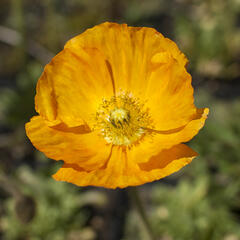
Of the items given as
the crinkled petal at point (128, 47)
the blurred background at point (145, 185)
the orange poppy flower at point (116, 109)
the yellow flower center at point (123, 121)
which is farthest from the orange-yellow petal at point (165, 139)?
the blurred background at point (145, 185)

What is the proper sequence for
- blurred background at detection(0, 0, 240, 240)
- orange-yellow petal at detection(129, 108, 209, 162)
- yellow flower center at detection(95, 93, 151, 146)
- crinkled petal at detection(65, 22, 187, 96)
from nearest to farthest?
1. orange-yellow petal at detection(129, 108, 209, 162)
2. crinkled petal at detection(65, 22, 187, 96)
3. yellow flower center at detection(95, 93, 151, 146)
4. blurred background at detection(0, 0, 240, 240)

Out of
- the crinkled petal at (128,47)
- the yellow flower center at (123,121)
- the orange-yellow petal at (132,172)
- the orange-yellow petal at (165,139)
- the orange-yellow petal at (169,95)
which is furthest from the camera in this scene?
the yellow flower center at (123,121)

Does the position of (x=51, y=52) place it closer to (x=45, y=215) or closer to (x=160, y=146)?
(x=45, y=215)

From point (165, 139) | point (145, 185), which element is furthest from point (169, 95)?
point (145, 185)

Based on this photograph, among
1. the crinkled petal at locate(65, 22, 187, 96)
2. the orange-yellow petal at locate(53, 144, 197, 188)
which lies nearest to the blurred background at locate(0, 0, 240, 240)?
the orange-yellow petal at locate(53, 144, 197, 188)

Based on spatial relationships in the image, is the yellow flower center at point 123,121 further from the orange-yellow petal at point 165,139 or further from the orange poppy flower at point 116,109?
the orange-yellow petal at point 165,139

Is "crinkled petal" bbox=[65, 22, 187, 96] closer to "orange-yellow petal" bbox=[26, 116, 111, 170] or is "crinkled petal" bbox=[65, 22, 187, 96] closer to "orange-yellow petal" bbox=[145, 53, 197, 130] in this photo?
"orange-yellow petal" bbox=[145, 53, 197, 130]

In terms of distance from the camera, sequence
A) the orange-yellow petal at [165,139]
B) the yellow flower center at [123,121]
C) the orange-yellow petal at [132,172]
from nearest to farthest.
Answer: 1. the orange-yellow petal at [132,172]
2. the orange-yellow petal at [165,139]
3. the yellow flower center at [123,121]
